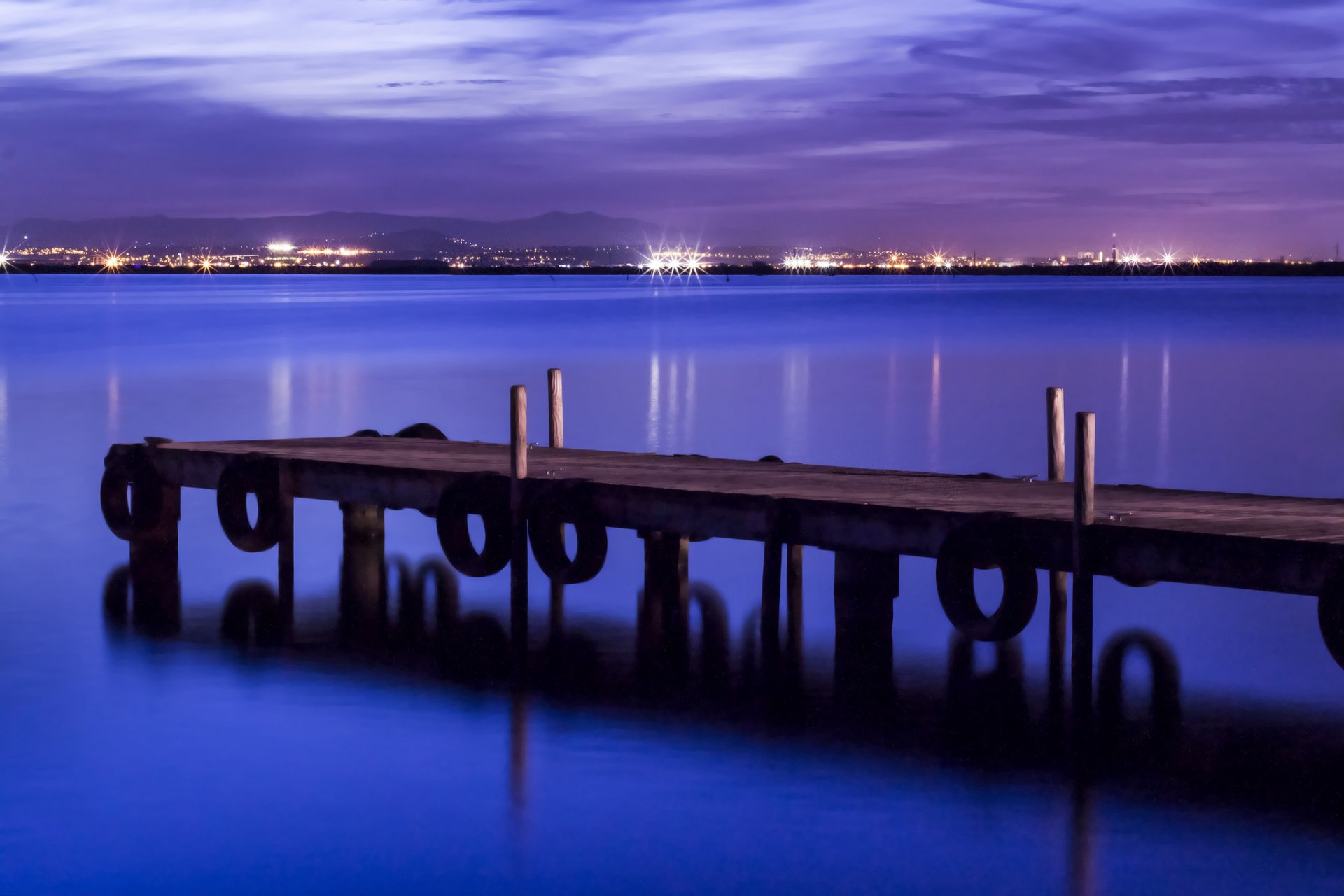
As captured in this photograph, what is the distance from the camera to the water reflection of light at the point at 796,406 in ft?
98.5

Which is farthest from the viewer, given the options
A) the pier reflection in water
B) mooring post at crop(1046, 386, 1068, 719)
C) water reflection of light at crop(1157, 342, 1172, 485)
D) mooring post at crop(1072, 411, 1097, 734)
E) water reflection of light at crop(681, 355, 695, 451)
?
water reflection of light at crop(681, 355, 695, 451)

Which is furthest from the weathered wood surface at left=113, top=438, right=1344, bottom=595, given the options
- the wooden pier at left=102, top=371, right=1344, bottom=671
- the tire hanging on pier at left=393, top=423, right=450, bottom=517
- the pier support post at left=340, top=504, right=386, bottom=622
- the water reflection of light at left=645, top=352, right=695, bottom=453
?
the water reflection of light at left=645, top=352, right=695, bottom=453

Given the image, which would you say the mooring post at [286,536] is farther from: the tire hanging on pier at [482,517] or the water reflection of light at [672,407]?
the water reflection of light at [672,407]

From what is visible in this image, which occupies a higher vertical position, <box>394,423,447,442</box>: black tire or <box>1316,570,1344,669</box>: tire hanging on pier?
<box>394,423,447,442</box>: black tire

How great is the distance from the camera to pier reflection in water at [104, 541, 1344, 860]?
10.1 m

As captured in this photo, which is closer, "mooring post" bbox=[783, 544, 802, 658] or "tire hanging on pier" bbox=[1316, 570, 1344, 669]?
"tire hanging on pier" bbox=[1316, 570, 1344, 669]

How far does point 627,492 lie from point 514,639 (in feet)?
5.67

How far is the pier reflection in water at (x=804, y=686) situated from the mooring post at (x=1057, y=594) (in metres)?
0.29

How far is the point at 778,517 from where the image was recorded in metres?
11.8

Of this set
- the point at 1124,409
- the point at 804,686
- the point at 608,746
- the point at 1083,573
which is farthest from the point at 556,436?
the point at 1124,409

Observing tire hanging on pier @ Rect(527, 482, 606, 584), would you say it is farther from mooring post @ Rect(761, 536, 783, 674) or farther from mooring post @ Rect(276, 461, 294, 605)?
mooring post @ Rect(276, 461, 294, 605)

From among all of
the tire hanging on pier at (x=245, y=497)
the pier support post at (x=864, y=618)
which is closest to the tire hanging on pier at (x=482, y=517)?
the tire hanging on pier at (x=245, y=497)

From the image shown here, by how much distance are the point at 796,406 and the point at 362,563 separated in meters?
22.9

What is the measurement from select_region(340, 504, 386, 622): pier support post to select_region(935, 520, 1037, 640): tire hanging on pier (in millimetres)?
5594
